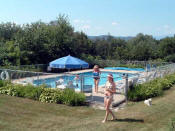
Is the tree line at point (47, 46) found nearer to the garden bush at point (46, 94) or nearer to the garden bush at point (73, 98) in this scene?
the garden bush at point (46, 94)

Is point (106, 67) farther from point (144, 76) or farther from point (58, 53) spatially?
point (144, 76)

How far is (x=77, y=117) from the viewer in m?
8.45

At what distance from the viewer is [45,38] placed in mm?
24188

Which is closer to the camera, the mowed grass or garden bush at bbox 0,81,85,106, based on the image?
the mowed grass

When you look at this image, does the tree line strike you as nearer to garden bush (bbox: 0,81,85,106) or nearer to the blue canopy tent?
the blue canopy tent

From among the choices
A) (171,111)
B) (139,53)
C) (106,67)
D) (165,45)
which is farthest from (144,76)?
(165,45)

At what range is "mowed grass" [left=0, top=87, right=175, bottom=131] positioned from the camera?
7094mm

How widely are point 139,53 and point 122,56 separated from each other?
2899 mm

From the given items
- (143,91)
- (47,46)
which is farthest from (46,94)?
(47,46)

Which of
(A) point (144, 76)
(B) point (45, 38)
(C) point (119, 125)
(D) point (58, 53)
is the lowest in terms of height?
(C) point (119, 125)

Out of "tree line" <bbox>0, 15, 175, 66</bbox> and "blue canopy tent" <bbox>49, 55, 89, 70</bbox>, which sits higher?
"tree line" <bbox>0, 15, 175, 66</bbox>

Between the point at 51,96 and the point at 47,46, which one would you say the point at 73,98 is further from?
the point at 47,46

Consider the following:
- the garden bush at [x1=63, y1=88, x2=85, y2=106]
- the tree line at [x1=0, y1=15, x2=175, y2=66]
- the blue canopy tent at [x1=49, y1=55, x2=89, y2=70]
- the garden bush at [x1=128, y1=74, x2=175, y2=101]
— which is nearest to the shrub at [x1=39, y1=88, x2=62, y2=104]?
the garden bush at [x1=63, y1=88, x2=85, y2=106]

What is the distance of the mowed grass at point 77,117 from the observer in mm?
7094
